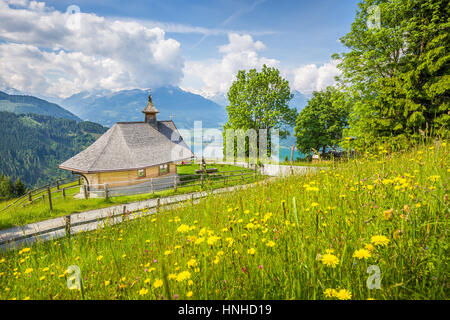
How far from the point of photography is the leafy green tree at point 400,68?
13359mm

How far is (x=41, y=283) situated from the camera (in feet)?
8.79

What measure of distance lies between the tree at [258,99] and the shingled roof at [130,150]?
9790mm

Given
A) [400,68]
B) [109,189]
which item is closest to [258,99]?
[400,68]

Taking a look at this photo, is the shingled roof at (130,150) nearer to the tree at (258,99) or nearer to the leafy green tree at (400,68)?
the tree at (258,99)

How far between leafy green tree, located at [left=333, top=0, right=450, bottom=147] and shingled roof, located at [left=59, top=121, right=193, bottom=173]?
881 inches

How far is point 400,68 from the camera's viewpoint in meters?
15.7

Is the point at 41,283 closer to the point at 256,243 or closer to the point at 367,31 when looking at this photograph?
the point at 256,243

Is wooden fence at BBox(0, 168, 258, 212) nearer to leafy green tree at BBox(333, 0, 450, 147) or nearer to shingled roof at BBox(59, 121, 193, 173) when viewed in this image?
shingled roof at BBox(59, 121, 193, 173)

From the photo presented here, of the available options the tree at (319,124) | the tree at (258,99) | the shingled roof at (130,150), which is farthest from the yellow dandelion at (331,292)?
the tree at (319,124)

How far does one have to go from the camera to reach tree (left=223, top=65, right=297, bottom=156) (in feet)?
98.7

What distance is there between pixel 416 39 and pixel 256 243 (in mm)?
21055

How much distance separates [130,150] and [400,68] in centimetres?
2866

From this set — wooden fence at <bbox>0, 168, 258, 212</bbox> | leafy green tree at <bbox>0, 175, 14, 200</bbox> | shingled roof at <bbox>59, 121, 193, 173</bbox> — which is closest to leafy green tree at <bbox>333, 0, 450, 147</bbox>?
wooden fence at <bbox>0, 168, 258, 212</bbox>
